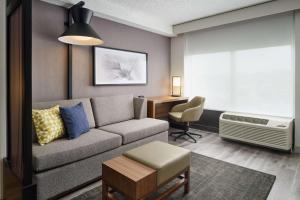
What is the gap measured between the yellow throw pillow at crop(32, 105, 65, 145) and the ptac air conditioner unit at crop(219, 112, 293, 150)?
2949 millimetres

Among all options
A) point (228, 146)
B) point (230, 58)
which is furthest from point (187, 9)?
point (228, 146)

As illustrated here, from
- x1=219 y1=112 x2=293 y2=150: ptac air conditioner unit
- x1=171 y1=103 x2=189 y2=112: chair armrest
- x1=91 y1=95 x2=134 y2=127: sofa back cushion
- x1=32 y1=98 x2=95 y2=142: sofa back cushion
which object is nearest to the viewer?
x1=32 y1=98 x2=95 y2=142: sofa back cushion

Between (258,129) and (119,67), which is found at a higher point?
(119,67)

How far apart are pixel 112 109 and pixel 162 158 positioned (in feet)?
5.21

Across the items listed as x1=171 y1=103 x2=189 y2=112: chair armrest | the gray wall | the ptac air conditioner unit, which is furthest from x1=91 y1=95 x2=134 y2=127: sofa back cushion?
the ptac air conditioner unit

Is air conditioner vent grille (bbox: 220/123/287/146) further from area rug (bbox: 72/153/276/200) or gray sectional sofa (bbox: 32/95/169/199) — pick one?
gray sectional sofa (bbox: 32/95/169/199)

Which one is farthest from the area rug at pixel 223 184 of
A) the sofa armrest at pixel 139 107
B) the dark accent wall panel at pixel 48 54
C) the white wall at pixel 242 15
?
the white wall at pixel 242 15

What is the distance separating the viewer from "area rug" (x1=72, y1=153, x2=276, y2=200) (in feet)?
6.71

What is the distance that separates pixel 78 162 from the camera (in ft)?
6.96

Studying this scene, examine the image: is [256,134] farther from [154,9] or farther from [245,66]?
[154,9]

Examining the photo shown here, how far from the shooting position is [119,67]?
367cm

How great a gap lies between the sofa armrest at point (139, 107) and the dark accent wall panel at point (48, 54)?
1214mm

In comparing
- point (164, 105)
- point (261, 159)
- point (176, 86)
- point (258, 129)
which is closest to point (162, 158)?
point (261, 159)

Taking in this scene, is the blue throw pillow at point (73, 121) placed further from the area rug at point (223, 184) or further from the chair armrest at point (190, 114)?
the chair armrest at point (190, 114)
